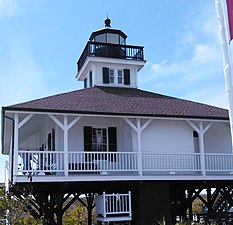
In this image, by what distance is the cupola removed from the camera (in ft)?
73.5

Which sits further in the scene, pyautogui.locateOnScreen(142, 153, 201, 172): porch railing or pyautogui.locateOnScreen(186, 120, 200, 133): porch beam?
pyautogui.locateOnScreen(186, 120, 200, 133): porch beam

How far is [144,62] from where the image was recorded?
2275 centimetres

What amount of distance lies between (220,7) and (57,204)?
42.0ft

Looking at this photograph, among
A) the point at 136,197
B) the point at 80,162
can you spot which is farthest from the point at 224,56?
the point at 136,197

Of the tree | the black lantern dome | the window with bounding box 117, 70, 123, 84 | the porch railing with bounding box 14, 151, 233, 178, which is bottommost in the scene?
the tree

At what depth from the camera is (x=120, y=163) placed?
16.5 m

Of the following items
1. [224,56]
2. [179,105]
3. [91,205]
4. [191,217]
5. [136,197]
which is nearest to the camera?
[224,56]

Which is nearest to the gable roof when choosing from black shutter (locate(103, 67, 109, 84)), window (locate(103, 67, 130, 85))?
black shutter (locate(103, 67, 109, 84))

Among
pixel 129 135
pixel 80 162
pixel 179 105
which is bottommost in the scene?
pixel 80 162

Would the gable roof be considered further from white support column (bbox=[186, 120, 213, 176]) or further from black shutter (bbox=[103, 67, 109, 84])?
black shutter (bbox=[103, 67, 109, 84])

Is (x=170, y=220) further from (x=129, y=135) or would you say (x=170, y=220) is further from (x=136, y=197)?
(x=129, y=135)

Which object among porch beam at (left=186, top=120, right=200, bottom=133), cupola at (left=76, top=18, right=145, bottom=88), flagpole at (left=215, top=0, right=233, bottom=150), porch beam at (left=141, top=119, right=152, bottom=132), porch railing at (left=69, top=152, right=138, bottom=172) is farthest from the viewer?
cupola at (left=76, top=18, right=145, bottom=88)

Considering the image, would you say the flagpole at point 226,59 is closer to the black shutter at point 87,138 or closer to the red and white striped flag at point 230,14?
the red and white striped flag at point 230,14

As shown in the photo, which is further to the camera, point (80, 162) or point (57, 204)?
point (57, 204)
